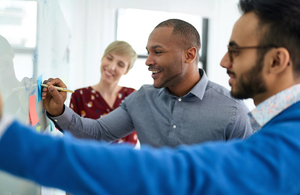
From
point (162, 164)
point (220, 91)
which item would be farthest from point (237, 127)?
point (162, 164)

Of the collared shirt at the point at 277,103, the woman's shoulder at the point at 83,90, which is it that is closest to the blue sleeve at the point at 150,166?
the collared shirt at the point at 277,103

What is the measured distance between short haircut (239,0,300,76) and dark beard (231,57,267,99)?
0.07 meters

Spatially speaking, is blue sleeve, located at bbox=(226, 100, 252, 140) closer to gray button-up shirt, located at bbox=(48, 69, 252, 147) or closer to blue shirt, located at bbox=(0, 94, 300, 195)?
gray button-up shirt, located at bbox=(48, 69, 252, 147)

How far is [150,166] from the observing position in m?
0.44

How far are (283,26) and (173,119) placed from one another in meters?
0.74

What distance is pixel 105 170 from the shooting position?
420 millimetres

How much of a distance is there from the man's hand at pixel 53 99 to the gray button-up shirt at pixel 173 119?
38 mm

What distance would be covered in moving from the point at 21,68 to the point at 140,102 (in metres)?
0.74

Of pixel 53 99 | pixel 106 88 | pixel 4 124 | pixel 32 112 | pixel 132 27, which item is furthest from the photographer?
pixel 132 27

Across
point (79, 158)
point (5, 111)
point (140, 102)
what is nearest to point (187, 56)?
point (140, 102)

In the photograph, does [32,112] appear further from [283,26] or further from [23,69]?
[283,26]

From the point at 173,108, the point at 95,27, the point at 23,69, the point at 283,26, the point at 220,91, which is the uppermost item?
the point at 95,27

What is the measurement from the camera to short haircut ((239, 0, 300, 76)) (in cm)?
67

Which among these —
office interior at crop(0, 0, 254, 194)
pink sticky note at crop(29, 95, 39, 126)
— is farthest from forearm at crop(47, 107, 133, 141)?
office interior at crop(0, 0, 254, 194)
